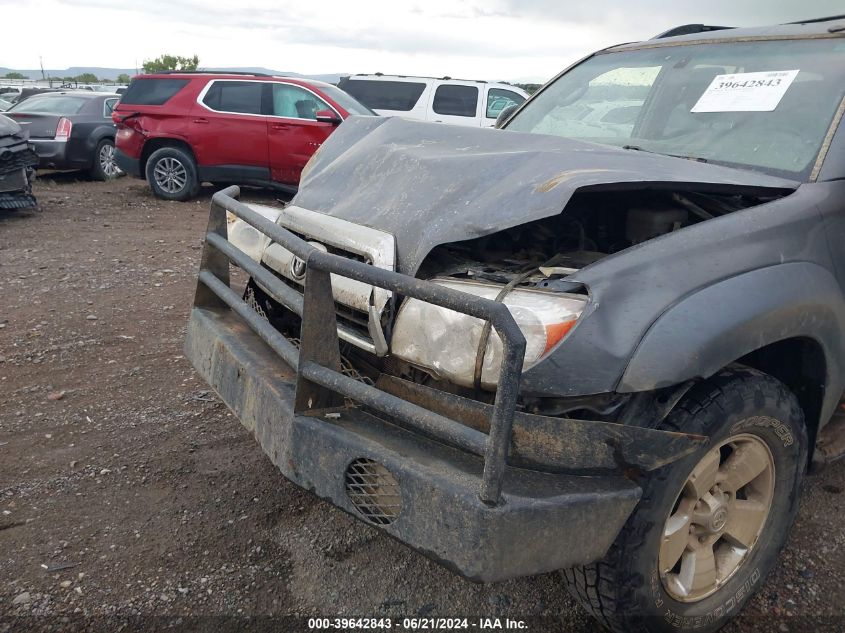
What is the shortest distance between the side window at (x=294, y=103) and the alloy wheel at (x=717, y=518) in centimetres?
879

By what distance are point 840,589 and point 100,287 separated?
5.47 metres

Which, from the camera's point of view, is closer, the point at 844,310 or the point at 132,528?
the point at 844,310

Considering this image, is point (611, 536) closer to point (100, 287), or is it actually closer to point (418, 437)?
point (418, 437)

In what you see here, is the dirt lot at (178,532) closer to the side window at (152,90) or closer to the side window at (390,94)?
the side window at (152,90)

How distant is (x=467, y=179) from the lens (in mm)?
2422

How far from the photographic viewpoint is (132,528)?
2736 millimetres

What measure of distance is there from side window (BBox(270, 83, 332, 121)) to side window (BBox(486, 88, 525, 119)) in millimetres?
3384

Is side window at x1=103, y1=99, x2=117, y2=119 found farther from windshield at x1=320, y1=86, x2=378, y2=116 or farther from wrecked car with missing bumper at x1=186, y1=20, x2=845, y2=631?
wrecked car with missing bumper at x1=186, y1=20, x2=845, y2=631

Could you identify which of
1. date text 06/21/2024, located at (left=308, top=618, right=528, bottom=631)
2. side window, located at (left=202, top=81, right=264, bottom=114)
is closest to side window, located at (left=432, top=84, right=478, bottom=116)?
side window, located at (left=202, top=81, right=264, bottom=114)

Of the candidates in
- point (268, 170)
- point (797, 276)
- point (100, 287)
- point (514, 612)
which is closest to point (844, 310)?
point (797, 276)

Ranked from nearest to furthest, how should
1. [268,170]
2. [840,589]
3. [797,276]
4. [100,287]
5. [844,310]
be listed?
1. [797,276]
2. [844,310]
3. [840,589]
4. [100,287]
5. [268,170]

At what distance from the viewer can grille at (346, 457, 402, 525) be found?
1870 millimetres

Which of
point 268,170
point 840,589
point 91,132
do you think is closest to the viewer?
point 840,589

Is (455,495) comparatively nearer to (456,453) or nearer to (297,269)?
(456,453)
